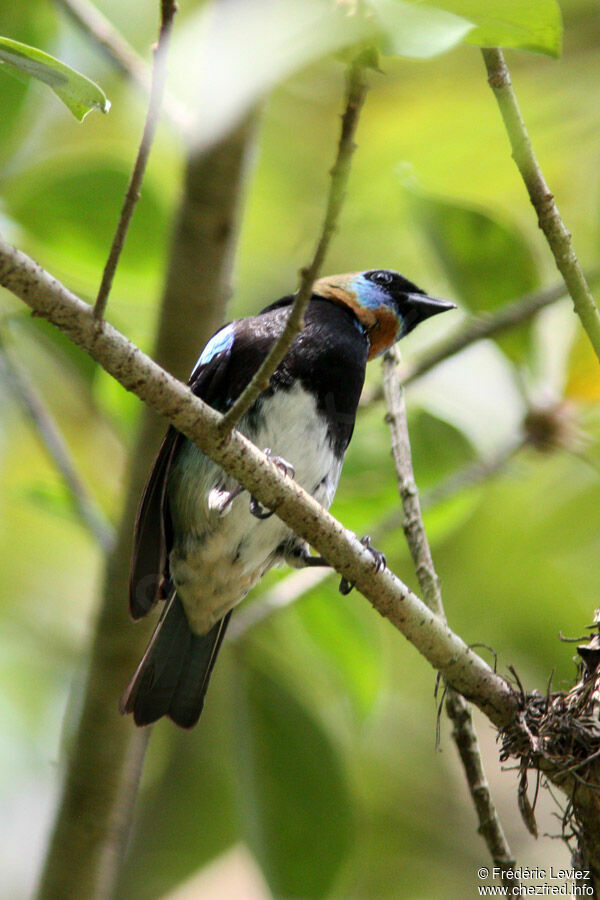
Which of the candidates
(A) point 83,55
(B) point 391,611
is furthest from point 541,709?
(A) point 83,55

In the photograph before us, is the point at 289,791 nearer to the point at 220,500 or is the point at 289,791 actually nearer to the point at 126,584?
the point at 126,584

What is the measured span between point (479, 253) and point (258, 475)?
5.30ft

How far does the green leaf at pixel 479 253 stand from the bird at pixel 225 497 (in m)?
0.38

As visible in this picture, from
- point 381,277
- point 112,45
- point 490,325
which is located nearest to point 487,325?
point 490,325

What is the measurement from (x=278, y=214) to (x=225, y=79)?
2.85 m

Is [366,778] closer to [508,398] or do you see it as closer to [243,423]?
[508,398]

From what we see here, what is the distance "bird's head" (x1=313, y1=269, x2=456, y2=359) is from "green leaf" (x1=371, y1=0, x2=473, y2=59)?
1723 millimetres

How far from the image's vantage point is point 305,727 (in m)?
3.58

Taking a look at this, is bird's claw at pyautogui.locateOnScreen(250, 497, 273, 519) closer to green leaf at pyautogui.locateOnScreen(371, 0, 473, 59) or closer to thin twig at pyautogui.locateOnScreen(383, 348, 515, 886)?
thin twig at pyautogui.locateOnScreen(383, 348, 515, 886)

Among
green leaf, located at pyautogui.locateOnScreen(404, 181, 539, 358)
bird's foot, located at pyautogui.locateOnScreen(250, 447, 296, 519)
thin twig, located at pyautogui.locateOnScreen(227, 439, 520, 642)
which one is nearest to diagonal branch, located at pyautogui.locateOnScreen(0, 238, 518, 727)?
bird's foot, located at pyautogui.locateOnScreen(250, 447, 296, 519)

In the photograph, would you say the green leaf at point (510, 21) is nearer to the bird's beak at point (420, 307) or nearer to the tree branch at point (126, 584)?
the tree branch at point (126, 584)

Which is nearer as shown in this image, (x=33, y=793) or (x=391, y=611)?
(x=391, y=611)

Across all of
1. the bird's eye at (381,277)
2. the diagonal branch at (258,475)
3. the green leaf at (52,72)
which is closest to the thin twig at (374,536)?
the bird's eye at (381,277)

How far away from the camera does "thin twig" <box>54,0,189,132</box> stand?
11.1 ft
